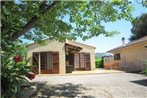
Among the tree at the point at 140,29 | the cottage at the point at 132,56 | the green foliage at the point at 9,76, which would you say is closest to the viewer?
the green foliage at the point at 9,76

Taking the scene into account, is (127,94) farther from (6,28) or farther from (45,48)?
(45,48)

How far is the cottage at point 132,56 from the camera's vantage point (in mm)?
27448

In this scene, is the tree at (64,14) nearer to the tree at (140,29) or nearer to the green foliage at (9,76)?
the green foliage at (9,76)

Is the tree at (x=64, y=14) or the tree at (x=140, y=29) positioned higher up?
the tree at (x=140, y=29)

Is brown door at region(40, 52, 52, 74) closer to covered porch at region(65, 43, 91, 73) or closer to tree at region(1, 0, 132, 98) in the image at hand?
covered porch at region(65, 43, 91, 73)

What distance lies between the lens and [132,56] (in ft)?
103

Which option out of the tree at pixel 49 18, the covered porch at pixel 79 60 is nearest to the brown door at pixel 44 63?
the covered porch at pixel 79 60

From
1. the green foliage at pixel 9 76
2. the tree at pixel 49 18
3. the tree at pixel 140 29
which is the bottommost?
the green foliage at pixel 9 76

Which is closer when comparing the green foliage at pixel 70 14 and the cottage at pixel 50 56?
the green foliage at pixel 70 14

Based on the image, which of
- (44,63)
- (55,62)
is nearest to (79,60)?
(55,62)

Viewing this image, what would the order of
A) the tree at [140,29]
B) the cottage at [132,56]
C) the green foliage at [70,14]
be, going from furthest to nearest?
1. the tree at [140,29]
2. the cottage at [132,56]
3. the green foliage at [70,14]

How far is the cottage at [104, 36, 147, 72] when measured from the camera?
90.1 feet

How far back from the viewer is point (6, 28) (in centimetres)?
1016

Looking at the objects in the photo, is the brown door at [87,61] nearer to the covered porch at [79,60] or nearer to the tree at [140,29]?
the covered porch at [79,60]
